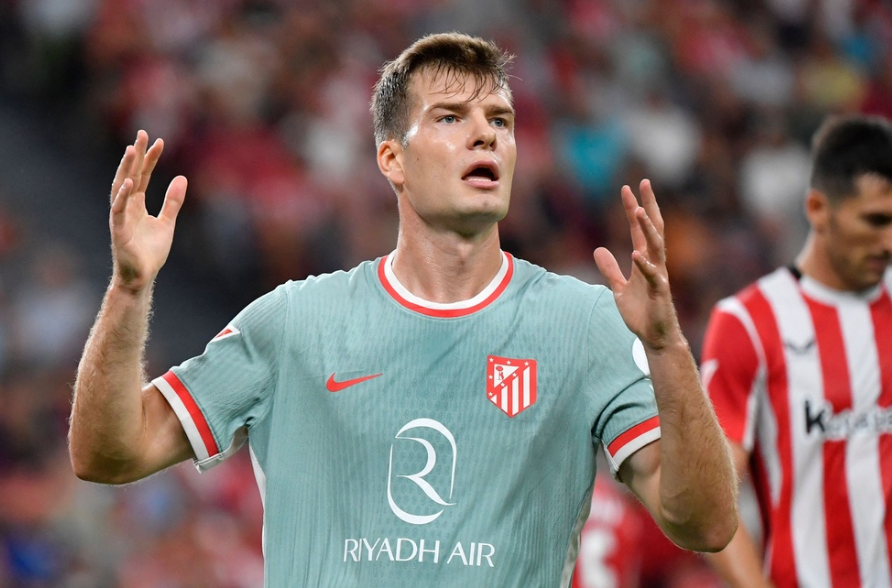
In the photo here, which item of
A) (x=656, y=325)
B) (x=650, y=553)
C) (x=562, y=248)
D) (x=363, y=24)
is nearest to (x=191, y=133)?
(x=363, y=24)

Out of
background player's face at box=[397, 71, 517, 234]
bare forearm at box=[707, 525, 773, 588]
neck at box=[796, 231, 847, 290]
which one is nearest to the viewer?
background player's face at box=[397, 71, 517, 234]

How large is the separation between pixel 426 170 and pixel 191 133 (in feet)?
21.0

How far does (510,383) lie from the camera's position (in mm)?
3395

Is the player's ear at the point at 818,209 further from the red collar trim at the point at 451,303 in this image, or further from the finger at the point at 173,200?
the finger at the point at 173,200

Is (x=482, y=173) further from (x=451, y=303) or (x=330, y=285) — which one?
(x=330, y=285)

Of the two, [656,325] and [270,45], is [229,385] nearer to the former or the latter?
[656,325]

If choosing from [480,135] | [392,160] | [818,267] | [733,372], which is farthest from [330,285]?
[818,267]

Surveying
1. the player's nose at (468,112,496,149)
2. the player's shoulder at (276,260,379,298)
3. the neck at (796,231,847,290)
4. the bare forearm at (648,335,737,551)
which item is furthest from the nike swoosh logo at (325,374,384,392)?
the neck at (796,231,847,290)

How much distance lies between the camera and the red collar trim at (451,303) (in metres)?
3.52

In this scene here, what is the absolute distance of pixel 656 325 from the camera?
2.98m

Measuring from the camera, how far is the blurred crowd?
768 cm

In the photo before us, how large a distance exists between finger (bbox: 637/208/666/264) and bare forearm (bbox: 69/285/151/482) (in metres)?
1.18

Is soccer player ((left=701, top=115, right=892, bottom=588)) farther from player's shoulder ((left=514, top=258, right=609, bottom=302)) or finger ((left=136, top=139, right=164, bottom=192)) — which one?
finger ((left=136, top=139, right=164, bottom=192))

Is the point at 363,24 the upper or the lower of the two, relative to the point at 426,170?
upper
